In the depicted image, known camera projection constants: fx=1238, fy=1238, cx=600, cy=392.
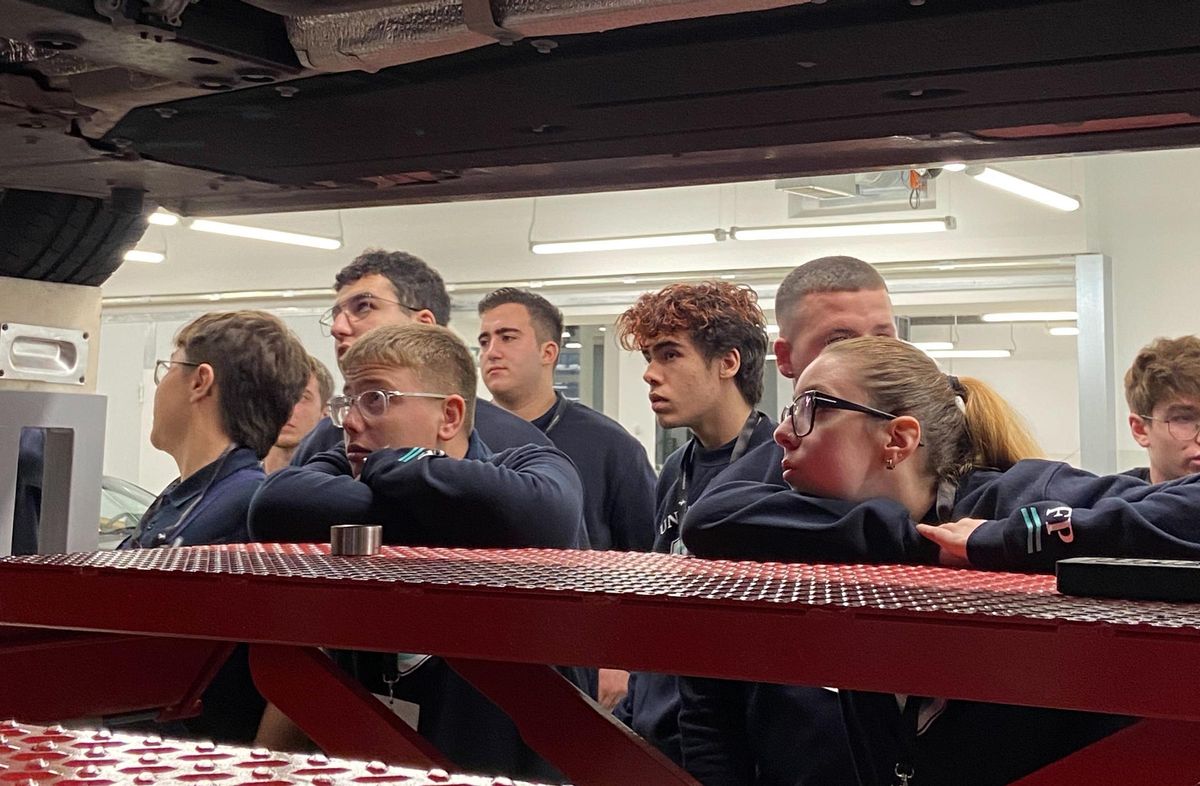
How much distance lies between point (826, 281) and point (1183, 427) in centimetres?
148

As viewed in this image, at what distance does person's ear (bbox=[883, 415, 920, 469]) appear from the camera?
6.21 feet

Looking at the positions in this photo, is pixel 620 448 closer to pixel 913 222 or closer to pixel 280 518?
pixel 280 518

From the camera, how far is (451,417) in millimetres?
2551

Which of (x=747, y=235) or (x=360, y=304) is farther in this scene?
(x=747, y=235)

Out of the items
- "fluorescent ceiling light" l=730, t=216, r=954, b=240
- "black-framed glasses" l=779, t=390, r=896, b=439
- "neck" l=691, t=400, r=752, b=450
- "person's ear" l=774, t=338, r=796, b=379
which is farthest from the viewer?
"fluorescent ceiling light" l=730, t=216, r=954, b=240

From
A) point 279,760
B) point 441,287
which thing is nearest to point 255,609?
point 279,760

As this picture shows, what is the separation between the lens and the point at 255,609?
4.59ft

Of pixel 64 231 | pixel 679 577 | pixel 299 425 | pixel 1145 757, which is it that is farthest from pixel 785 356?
pixel 299 425

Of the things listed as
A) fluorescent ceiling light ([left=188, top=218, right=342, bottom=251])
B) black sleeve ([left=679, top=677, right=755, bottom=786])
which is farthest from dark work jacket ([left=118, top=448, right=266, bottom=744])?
fluorescent ceiling light ([left=188, top=218, right=342, bottom=251])

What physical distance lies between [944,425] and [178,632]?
117cm

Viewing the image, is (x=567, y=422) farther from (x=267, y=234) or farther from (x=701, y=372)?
(x=267, y=234)

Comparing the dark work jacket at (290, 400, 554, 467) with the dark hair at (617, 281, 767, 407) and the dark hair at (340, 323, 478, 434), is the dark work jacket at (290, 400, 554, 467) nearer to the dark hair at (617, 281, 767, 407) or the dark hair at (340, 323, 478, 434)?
the dark hair at (340, 323, 478, 434)

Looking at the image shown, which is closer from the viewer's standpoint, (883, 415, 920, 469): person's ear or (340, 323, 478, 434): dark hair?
(883, 415, 920, 469): person's ear

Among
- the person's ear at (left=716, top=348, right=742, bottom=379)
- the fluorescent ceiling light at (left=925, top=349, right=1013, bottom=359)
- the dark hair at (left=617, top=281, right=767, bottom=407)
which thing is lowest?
the person's ear at (left=716, top=348, right=742, bottom=379)
